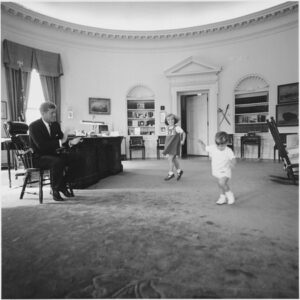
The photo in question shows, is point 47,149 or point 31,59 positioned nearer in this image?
point 47,149

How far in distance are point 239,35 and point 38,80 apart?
737cm

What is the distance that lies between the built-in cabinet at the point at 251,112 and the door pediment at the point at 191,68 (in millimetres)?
1435

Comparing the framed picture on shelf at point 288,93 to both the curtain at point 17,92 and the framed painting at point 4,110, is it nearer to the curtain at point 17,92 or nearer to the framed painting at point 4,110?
the curtain at point 17,92

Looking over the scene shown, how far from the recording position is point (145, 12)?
901 cm

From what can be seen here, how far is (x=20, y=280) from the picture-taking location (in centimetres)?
162

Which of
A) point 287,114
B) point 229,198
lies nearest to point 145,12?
point 287,114

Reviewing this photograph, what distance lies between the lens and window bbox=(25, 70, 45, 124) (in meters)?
8.44

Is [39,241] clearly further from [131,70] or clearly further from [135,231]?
[131,70]

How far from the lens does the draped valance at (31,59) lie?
761cm

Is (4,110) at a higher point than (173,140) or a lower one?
higher

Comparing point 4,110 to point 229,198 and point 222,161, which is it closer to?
point 222,161

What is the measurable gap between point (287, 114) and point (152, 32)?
579cm

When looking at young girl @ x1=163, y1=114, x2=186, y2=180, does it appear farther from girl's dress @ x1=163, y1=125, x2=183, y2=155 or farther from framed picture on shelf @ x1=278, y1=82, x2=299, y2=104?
framed picture on shelf @ x1=278, y1=82, x2=299, y2=104

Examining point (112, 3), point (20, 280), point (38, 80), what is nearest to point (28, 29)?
point (38, 80)
